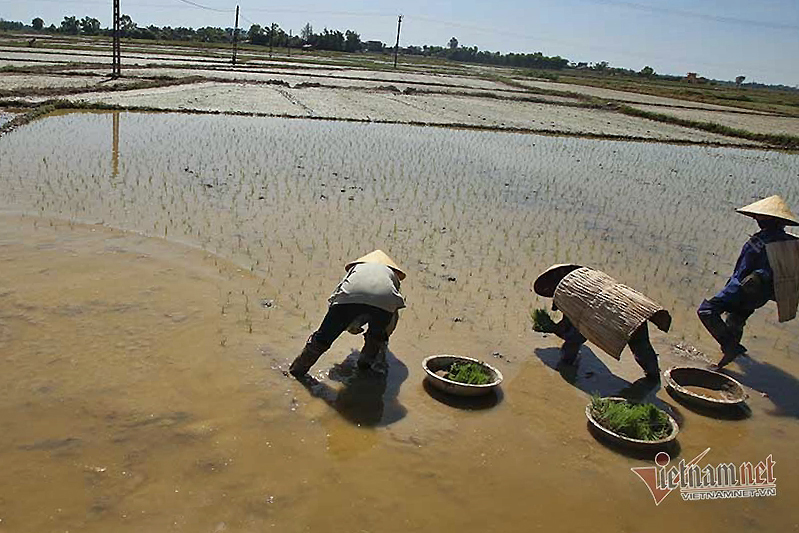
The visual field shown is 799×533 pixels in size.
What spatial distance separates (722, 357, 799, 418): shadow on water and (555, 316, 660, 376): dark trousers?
0.79 metres

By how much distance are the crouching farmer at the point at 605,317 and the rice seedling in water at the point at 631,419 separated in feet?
1.46

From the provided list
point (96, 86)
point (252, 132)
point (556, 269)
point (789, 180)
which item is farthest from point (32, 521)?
point (96, 86)

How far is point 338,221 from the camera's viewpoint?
24.3 ft

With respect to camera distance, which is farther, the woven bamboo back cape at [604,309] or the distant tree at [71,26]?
the distant tree at [71,26]

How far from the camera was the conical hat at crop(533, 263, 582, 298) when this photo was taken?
15.6ft

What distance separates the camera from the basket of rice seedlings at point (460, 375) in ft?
12.7

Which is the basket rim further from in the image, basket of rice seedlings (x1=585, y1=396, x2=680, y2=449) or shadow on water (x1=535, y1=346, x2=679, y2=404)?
basket of rice seedlings (x1=585, y1=396, x2=680, y2=449)

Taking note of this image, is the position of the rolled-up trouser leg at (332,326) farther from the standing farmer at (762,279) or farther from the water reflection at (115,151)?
the water reflection at (115,151)

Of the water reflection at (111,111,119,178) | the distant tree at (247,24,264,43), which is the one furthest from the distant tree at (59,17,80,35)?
the water reflection at (111,111,119,178)

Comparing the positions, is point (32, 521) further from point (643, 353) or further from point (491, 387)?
point (643, 353)

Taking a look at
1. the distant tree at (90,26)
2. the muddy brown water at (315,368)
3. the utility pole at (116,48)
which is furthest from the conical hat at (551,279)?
A: the distant tree at (90,26)

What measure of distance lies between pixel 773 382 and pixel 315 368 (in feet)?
11.0

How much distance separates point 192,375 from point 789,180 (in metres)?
13.8

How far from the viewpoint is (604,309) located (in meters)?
4.16
